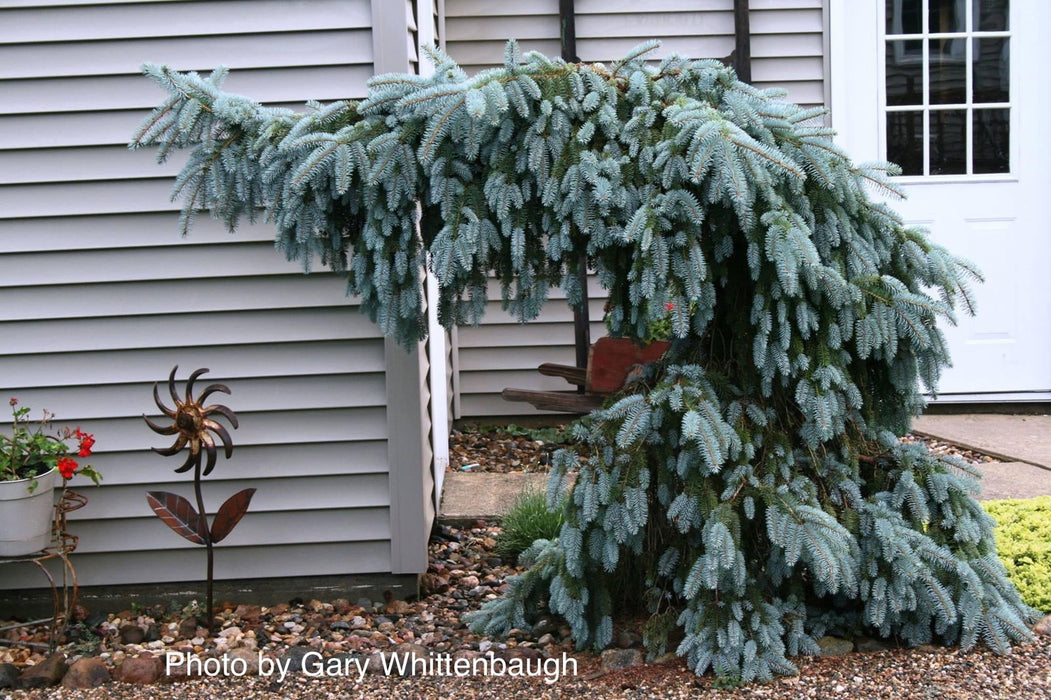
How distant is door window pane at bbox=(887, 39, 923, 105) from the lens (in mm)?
5797

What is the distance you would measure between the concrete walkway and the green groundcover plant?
0.30m

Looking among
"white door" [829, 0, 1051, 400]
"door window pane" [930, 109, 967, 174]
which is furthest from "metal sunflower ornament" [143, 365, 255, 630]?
"door window pane" [930, 109, 967, 174]

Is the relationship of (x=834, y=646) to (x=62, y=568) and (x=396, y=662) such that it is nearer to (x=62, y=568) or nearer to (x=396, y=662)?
(x=396, y=662)

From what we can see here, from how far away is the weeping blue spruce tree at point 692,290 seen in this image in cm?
276

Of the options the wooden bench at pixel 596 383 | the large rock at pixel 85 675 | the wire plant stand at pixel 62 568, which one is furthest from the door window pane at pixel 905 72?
the large rock at pixel 85 675

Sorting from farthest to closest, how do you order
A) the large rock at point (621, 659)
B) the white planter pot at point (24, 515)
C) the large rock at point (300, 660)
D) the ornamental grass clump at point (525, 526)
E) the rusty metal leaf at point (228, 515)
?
1. the ornamental grass clump at point (525, 526)
2. the rusty metal leaf at point (228, 515)
3. the white planter pot at point (24, 515)
4. the large rock at point (300, 660)
5. the large rock at point (621, 659)

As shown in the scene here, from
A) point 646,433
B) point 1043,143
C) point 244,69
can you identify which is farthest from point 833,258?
point 1043,143

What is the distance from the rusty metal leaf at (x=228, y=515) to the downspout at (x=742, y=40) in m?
3.58

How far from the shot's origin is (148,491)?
3.63 m

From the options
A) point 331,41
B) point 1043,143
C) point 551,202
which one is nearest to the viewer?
point 551,202

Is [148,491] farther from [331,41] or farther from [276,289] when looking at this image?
[331,41]

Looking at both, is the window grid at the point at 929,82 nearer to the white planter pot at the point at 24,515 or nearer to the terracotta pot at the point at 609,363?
the terracotta pot at the point at 609,363

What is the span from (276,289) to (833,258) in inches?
72.6

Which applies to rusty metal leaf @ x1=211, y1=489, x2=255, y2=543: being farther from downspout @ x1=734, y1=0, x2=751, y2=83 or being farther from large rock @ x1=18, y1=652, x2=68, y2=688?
downspout @ x1=734, y1=0, x2=751, y2=83
